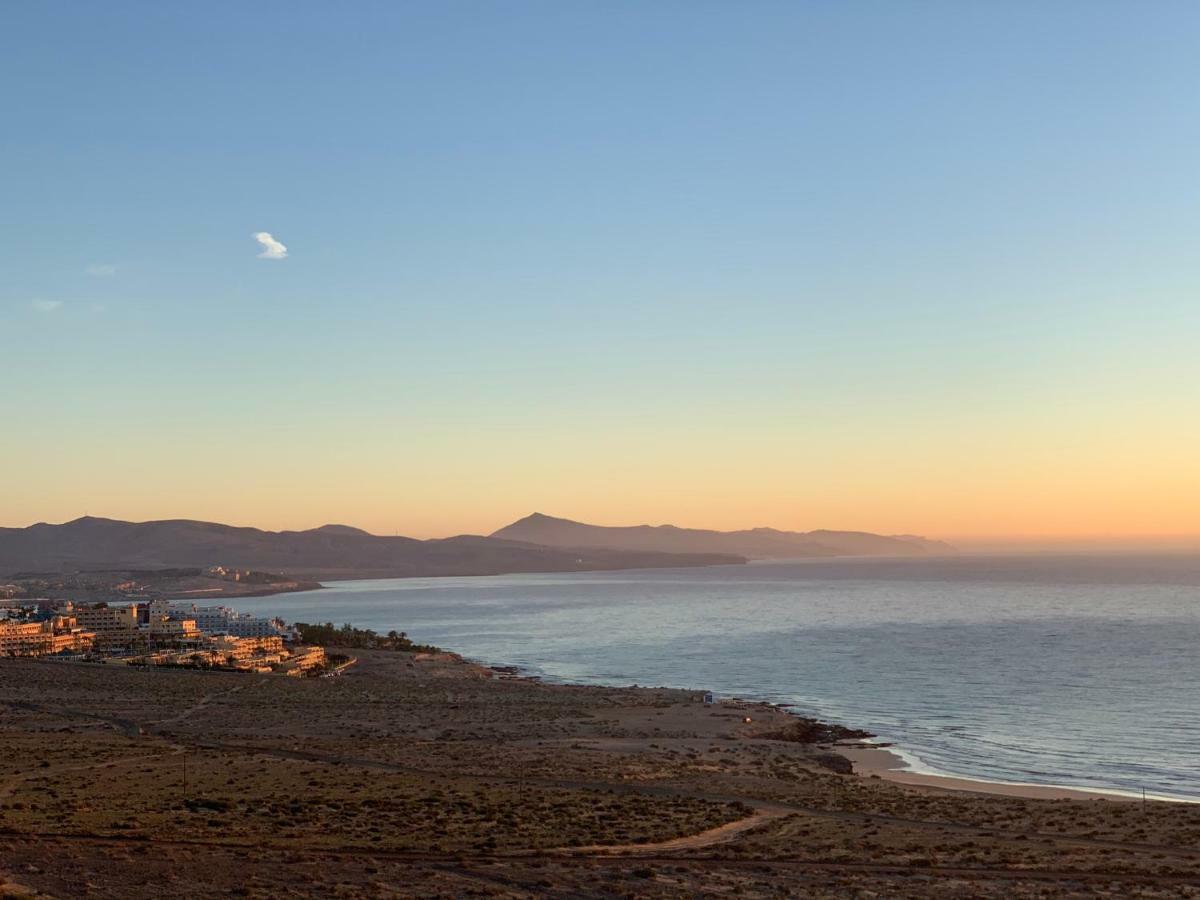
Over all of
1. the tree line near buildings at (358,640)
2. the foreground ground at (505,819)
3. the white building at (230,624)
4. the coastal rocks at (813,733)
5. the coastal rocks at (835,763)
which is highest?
the foreground ground at (505,819)

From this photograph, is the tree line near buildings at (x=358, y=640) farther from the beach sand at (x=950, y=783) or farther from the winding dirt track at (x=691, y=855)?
the winding dirt track at (x=691, y=855)

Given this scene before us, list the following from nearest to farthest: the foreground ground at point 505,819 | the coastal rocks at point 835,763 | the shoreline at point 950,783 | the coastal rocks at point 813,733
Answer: the foreground ground at point 505,819 < the shoreline at point 950,783 < the coastal rocks at point 835,763 < the coastal rocks at point 813,733

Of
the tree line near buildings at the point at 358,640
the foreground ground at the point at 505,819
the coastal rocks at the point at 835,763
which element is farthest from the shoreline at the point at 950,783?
the tree line near buildings at the point at 358,640

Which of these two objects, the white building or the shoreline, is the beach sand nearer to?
the shoreline

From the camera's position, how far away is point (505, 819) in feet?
92.8

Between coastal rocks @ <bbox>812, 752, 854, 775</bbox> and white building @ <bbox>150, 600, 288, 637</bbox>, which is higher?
coastal rocks @ <bbox>812, 752, 854, 775</bbox>

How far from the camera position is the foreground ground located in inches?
852

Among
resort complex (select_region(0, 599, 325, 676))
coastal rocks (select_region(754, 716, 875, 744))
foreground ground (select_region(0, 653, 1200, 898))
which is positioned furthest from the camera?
resort complex (select_region(0, 599, 325, 676))

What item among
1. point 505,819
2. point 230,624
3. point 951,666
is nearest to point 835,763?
point 505,819

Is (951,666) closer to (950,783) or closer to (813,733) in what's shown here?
(813,733)

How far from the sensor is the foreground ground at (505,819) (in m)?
21.6

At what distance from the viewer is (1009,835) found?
1101 inches

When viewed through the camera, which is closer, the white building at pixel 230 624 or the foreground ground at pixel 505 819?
the foreground ground at pixel 505 819

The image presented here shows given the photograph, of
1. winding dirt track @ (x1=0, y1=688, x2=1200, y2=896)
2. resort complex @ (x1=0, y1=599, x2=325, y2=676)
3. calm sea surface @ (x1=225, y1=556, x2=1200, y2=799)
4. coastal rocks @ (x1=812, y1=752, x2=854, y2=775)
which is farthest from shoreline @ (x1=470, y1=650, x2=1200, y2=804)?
resort complex @ (x1=0, y1=599, x2=325, y2=676)
